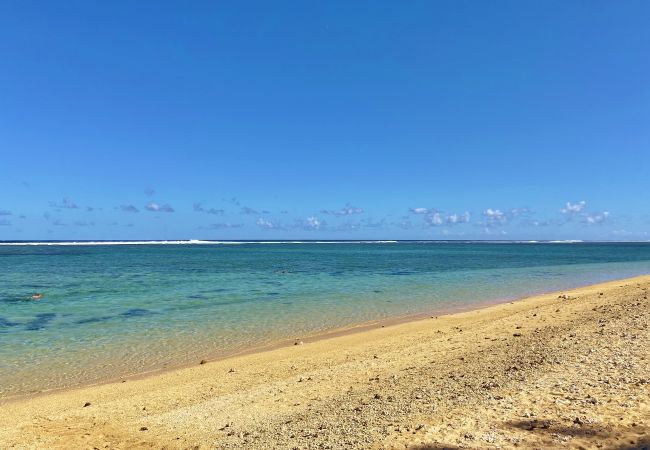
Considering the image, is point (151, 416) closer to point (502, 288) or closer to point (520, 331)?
point (520, 331)

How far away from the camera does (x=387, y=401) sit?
6.91 m

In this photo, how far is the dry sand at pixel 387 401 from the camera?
18.3ft

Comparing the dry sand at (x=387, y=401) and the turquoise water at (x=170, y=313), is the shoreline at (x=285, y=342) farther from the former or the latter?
the dry sand at (x=387, y=401)

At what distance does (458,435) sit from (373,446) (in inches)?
41.9

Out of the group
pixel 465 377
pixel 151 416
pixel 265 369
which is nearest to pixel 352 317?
pixel 265 369

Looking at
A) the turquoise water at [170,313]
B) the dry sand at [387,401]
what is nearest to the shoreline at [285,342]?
the turquoise water at [170,313]

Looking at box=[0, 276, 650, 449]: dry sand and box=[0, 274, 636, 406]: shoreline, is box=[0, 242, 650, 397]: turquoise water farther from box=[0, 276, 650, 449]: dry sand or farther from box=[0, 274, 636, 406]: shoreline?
box=[0, 276, 650, 449]: dry sand

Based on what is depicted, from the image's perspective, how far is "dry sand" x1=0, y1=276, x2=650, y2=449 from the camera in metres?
5.58

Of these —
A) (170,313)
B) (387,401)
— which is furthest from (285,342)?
(387,401)

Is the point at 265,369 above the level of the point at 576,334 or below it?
below

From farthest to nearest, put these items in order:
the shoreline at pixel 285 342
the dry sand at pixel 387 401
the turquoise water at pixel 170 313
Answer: the turquoise water at pixel 170 313, the shoreline at pixel 285 342, the dry sand at pixel 387 401

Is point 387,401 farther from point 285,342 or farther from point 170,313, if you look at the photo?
point 170,313

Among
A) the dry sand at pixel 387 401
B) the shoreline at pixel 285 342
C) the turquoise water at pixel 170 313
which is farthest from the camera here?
the turquoise water at pixel 170 313

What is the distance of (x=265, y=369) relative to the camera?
10.1m
